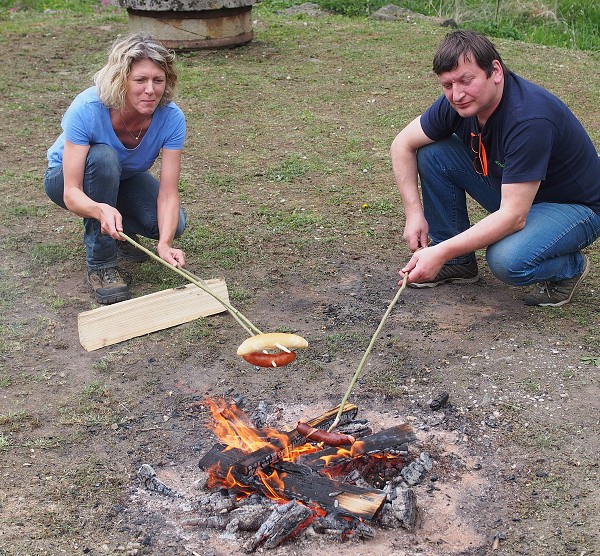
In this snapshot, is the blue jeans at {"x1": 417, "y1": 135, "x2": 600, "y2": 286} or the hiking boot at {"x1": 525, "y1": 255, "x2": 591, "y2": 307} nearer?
the blue jeans at {"x1": 417, "y1": 135, "x2": 600, "y2": 286}

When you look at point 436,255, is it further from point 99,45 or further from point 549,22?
point 549,22

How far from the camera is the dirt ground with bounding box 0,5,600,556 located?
2.76 m

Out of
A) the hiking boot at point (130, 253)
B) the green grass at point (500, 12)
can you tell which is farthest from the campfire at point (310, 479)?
the green grass at point (500, 12)

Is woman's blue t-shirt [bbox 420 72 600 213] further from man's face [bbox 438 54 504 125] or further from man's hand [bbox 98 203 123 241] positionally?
man's hand [bbox 98 203 123 241]

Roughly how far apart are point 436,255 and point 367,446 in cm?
94

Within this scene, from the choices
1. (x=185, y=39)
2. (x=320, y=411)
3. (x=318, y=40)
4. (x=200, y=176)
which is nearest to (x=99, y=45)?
(x=185, y=39)

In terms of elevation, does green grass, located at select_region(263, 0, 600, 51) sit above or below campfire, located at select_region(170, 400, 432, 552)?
above

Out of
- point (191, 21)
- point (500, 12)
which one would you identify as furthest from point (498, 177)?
point (500, 12)

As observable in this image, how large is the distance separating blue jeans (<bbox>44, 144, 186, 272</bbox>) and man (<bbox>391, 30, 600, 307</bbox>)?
132 cm

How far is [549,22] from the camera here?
1105 centimetres

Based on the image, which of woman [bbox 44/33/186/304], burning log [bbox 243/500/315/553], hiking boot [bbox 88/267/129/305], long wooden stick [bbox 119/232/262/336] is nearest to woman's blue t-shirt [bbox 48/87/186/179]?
woman [bbox 44/33/186/304]

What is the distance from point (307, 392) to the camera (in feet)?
11.7

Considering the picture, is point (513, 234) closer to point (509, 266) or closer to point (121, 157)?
point (509, 266)

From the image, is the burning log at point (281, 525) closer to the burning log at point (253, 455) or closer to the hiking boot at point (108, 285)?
the burning log at point (253, 455)
